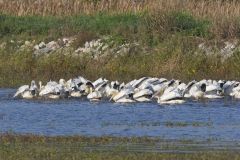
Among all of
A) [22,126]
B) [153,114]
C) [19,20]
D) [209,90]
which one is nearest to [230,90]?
[209,90]

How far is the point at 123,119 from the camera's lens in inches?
847

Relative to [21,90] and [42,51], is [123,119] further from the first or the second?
[42,51]

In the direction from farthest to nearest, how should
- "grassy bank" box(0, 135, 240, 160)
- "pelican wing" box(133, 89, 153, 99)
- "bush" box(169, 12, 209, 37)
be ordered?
"bush" box(169, 12, 209, 37), "pelican wing" box(133, 89, 153, 99), "grassy bank" box(0, 135, 240, 160)

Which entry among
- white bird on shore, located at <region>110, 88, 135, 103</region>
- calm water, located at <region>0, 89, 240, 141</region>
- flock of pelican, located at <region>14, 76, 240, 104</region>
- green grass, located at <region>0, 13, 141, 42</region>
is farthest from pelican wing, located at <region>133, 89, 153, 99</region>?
green grass, located at <region>0, 13, 141, 42</region>

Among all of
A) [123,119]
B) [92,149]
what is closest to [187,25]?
[123,119]

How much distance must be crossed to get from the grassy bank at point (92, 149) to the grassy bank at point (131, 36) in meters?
11.5

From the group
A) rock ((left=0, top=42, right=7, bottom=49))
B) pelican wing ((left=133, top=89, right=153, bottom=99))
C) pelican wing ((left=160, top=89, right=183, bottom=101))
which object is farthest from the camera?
rock ((left=0, top=42, right=7, bottom=49))

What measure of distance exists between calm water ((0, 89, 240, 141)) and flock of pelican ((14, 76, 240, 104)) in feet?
1.38

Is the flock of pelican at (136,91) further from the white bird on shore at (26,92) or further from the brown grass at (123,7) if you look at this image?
the brown grass at (123,7)

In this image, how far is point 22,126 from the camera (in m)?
20.6

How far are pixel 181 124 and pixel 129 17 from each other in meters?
16.9

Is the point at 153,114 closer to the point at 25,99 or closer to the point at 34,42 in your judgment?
the point at 25,99

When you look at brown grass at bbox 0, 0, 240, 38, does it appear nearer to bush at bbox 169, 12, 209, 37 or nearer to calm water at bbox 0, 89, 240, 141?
bush at bbox 169, 12, 209, 37

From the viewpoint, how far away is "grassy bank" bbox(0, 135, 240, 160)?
16.2 m
